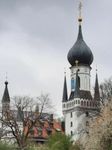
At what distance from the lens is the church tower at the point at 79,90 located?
99.8 m

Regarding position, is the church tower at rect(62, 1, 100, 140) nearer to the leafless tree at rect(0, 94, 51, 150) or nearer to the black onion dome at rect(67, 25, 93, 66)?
the black onion dome at rect(67, 25, 93, 66)

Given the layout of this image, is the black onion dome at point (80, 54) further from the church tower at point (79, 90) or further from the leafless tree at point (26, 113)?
the leafless tree at point (26, 113)

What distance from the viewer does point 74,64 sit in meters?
104

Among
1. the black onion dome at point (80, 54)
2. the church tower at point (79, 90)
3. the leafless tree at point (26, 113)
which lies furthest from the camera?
the black onion dome at point (80, 54)

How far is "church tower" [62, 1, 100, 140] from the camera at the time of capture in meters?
99.8

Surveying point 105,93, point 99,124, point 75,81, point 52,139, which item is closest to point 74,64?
point 75,81

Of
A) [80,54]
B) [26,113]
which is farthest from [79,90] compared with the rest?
[26,113]

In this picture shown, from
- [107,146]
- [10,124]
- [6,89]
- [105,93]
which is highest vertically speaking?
[6,89]

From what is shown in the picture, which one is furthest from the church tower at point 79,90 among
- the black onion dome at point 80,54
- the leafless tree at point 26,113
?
the leafless tree at point 26,113

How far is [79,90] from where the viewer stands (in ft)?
337

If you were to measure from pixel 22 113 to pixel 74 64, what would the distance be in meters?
29.5

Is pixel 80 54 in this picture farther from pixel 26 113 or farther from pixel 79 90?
pixel 26 113

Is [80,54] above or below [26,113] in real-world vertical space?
above

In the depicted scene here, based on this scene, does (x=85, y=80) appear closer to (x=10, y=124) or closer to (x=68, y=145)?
(x=10, y=124)
